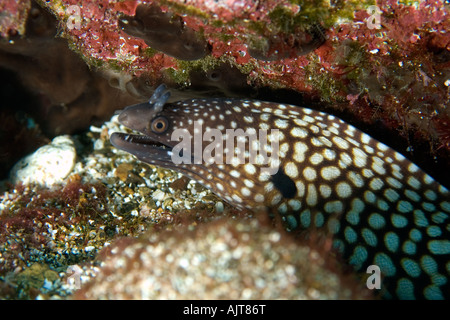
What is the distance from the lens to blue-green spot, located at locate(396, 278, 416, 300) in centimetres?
291

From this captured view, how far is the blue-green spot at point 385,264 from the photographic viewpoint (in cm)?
299

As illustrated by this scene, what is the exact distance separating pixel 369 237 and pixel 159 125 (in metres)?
2.35

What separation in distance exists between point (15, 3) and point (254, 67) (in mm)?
2704

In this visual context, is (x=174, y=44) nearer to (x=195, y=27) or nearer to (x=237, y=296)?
(x=195, y=27)

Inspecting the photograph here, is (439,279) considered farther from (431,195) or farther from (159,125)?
(159,125)

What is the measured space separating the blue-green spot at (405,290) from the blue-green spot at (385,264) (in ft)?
0.37

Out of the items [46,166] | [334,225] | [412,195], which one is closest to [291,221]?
[334,225]

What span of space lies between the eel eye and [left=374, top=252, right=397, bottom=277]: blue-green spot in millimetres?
2414

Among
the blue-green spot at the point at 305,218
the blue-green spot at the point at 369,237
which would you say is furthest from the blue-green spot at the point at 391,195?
the blue-green spot at the point at 305,218

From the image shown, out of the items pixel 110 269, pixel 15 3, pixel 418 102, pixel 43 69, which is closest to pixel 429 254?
pixel 418 102

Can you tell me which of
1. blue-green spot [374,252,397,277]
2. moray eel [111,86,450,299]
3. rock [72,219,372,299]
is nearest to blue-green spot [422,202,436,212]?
moray eel [111,86,450,299]

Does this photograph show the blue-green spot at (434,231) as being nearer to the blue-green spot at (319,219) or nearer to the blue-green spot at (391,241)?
the blue-green spot at (391,241)

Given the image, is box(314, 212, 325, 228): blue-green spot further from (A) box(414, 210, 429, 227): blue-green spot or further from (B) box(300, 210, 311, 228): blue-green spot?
(A) box(414, 210, 429, 227): blue-green spot

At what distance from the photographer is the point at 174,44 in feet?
11.3
